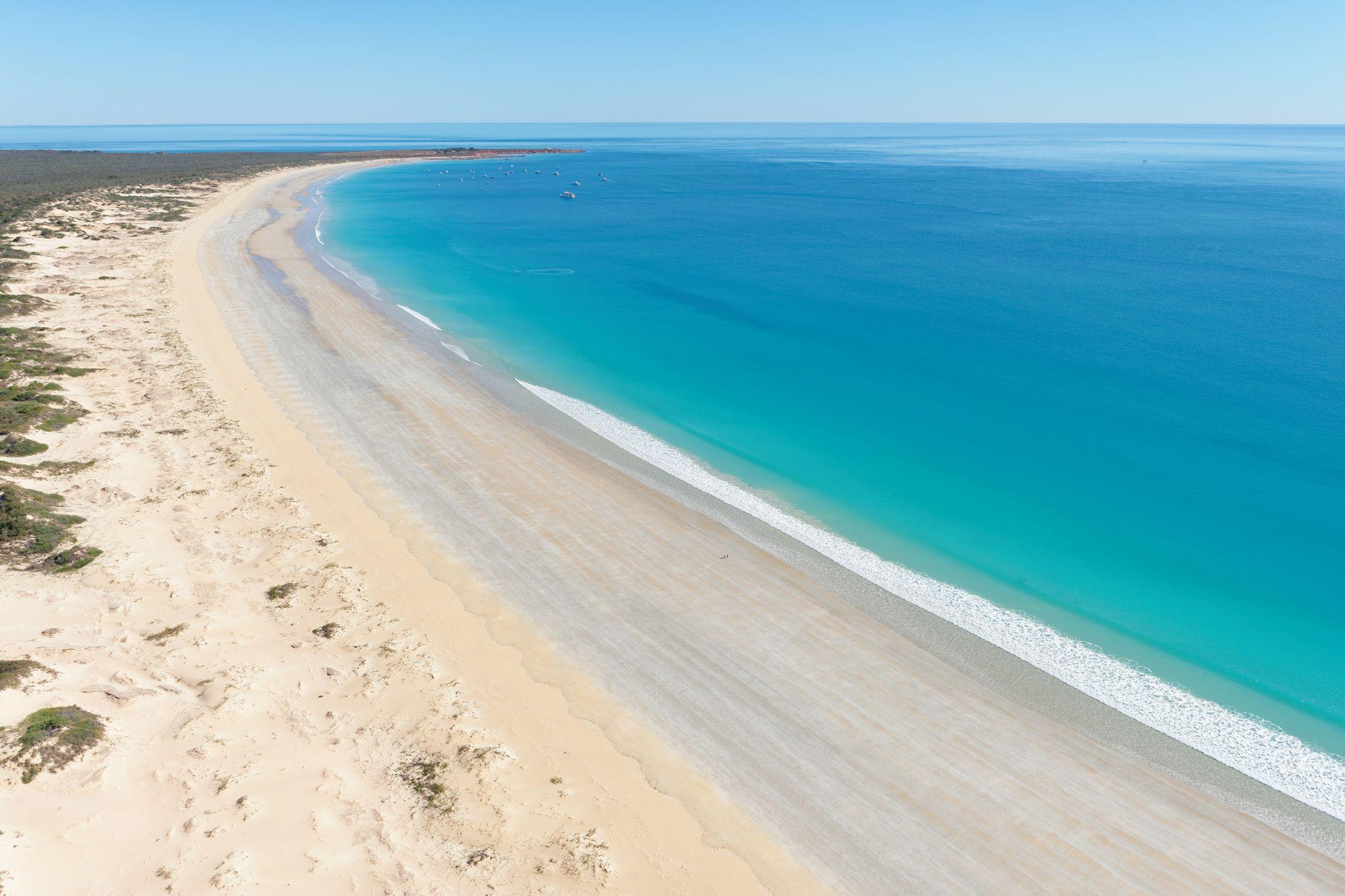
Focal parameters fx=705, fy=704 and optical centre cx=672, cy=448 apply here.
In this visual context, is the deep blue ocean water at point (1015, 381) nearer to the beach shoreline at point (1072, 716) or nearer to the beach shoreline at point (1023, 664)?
the beach shoreline at point (1023, 664)

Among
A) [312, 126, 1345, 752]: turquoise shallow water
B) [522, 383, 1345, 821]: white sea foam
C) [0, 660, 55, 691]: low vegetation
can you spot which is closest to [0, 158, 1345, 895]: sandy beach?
[0, 660, 55, 691]: low vegetation

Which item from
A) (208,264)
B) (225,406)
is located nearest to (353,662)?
(225,406)

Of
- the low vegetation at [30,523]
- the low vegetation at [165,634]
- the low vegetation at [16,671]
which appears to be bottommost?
the low vegetation at [165,634]

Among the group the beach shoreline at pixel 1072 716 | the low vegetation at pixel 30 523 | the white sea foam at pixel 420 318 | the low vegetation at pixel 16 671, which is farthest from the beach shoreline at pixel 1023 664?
the white sea foam at pixel 420 318

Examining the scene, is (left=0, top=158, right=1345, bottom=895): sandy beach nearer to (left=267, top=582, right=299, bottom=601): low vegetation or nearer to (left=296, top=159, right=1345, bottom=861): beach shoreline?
(left=267, top=582, right=299, bottom=601): low vegetation

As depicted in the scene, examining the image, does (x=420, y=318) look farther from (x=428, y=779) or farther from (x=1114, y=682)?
(x=1114, y=682)

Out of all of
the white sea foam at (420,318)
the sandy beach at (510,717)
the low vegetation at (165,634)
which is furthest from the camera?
the white sea foam at (420,318)

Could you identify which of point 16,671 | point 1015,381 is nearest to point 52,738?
point 16,671
